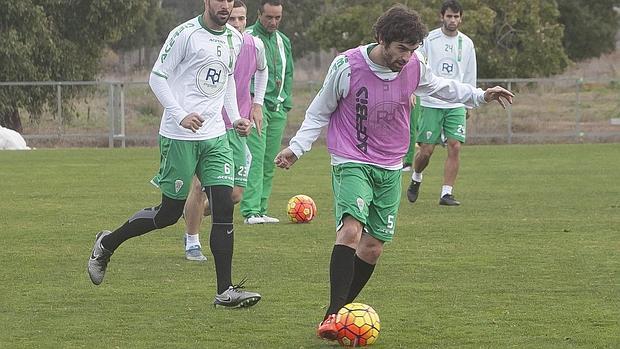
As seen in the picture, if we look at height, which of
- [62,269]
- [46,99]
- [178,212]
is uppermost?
[178,212]

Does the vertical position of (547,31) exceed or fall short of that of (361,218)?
it falls short

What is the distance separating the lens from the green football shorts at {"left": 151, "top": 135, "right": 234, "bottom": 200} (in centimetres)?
820

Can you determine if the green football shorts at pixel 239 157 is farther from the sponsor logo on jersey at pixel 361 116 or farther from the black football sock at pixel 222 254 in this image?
the sponsor logo on jersey at pixel 361 116

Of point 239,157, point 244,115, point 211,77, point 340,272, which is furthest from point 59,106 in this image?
point 340,272

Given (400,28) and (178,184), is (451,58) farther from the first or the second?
(400,28)

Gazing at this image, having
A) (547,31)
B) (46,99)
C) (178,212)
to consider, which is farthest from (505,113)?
(178,212)

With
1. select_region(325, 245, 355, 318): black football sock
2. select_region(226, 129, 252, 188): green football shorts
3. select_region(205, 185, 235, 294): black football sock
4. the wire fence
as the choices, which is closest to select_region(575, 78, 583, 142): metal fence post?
the wire fence

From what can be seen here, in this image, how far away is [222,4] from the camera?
8172mm

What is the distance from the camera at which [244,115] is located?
11.1 m

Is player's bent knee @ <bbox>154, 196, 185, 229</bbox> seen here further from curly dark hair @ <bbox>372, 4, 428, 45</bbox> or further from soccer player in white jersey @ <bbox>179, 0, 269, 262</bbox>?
curly dark hair @ <bbox>372, 4, 428, 45</bbox>

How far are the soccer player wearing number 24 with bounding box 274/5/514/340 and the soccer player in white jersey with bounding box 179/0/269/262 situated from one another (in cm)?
288

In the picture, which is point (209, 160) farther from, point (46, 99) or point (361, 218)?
point (46, 99)

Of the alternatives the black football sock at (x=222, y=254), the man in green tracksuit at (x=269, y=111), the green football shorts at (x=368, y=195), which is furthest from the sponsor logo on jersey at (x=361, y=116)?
the man in green tracksuit at (x=269, y=111)

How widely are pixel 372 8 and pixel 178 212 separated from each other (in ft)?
114
